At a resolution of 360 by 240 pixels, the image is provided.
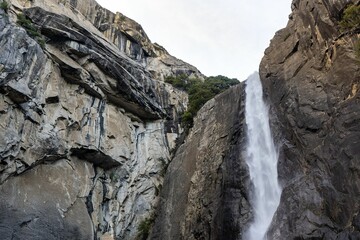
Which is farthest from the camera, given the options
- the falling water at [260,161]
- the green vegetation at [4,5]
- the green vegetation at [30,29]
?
the green vegetation at [30,29]

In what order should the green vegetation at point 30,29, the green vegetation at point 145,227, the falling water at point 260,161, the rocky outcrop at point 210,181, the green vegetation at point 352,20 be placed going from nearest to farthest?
the green vegetation at point 352,20 < the falling water at point 260,161 < the rocky outcrop at point 210,181 < the green vegetation at point 30,29 < the green vegetation at point 145,227

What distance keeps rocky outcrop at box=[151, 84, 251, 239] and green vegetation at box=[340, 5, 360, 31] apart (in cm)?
766

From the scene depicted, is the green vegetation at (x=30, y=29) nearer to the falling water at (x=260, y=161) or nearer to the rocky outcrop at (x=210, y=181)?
the rocky outcrop at (x=210, y=181)

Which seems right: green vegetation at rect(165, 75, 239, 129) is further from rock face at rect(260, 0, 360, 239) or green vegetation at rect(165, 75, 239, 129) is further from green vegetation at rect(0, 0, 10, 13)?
green vegetation at rect(0, 0, 10, 13)

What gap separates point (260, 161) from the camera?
60.4 ft

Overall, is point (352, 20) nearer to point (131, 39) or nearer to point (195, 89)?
point (195, 89)

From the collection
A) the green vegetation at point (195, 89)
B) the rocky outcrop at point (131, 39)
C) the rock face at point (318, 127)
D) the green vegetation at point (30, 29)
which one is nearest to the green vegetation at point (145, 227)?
the green vegetation at point (195, 89)

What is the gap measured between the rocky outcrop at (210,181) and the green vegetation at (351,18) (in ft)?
25.1

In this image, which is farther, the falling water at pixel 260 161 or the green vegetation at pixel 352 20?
the falling water at pixel 260 161

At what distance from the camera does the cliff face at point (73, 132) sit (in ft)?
58.7

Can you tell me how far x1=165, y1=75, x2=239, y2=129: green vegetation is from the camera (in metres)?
29.2

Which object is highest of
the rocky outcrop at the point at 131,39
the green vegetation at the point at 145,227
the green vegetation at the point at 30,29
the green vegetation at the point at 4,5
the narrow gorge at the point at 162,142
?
the rocky outcrop at the point at 131,39

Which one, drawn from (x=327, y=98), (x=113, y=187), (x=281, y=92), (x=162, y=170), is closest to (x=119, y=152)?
(x=113, y=187)

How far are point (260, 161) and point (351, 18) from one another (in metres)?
7.66
